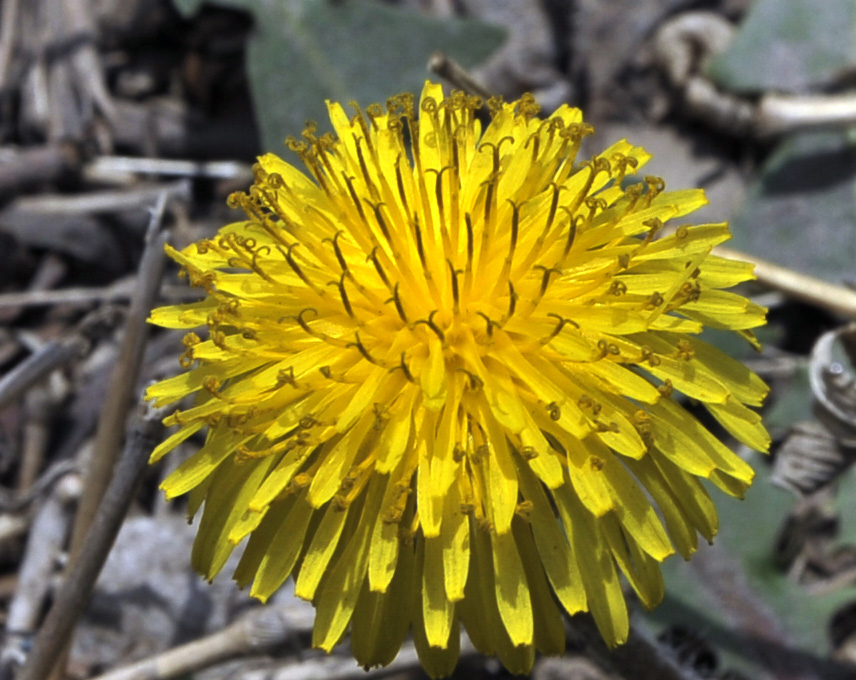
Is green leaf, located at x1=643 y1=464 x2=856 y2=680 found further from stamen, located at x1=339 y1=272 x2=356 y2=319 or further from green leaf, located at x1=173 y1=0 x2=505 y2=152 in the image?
green leaf, located at x1=173 y1=0 x2=505 y2=152

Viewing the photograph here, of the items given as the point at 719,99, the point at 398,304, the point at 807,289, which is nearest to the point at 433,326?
the point at 398,304

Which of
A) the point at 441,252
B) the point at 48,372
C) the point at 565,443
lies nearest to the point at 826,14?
the point at 441,252

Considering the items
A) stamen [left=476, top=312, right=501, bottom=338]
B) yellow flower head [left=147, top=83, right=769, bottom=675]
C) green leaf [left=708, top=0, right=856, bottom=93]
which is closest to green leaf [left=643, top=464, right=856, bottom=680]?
yellow flower head [left=147, top=83, right=769, bottom=675]

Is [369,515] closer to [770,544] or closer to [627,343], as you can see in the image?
[627,343]

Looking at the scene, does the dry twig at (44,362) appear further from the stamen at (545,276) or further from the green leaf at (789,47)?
the green leaf at (789,47)

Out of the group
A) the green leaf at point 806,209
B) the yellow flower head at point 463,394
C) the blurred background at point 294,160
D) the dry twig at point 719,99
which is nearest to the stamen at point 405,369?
the yellow flower head at point 463,394
